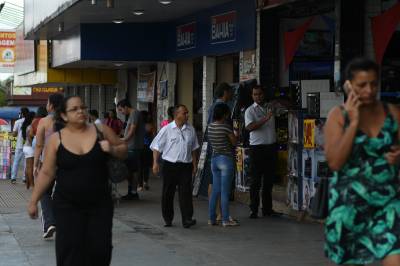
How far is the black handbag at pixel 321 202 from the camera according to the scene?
533 centimetres

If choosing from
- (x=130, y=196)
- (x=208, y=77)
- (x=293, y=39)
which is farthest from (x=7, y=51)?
(x=293, y=39)

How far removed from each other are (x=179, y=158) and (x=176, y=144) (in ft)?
0.65

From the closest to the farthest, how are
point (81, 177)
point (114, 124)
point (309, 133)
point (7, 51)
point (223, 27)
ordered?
point (81, 177), point (309, 133), point (223, 27), point (114, 124), point (7, 51)

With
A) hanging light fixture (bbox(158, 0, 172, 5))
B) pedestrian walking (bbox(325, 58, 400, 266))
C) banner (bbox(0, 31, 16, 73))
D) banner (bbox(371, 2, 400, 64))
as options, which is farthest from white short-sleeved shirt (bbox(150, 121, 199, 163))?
banner (bbox(0, 31, 16, 73))

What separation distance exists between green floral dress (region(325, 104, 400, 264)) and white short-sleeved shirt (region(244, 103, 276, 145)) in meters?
6.70

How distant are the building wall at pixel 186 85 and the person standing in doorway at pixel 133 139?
4.32 metres

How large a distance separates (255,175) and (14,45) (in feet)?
92.6

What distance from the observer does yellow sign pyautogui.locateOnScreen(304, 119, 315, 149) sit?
1129 cm

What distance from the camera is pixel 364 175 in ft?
16.7

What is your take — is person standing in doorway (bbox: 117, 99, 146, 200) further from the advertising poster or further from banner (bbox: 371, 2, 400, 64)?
the advertising poster

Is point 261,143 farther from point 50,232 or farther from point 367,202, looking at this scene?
point 367,202

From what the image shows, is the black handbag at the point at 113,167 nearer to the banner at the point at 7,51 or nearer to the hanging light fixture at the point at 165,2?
the hanging light fixture at the point at 165,2

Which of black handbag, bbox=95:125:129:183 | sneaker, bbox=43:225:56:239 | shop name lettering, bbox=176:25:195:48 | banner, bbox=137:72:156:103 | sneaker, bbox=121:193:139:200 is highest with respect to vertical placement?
shop name lettering, bbox=176:25:195:48

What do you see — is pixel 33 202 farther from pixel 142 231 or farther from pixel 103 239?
pixel 142 231
